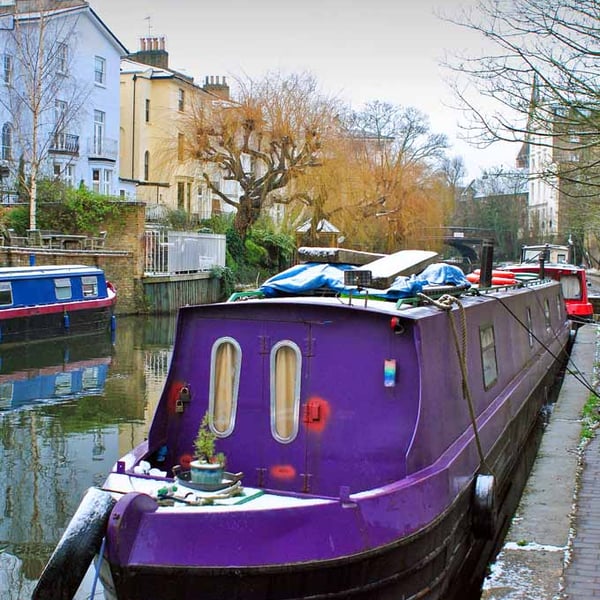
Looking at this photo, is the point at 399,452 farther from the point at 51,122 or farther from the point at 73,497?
the point at 51,122

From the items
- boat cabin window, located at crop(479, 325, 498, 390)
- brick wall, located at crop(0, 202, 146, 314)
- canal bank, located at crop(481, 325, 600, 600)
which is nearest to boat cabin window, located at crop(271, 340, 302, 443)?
canal bank, located at crop(481, 325, 600, 600)

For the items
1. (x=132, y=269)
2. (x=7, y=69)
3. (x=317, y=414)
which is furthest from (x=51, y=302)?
(x=317, y=414)

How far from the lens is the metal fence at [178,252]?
102ft

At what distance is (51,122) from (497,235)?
44.7 meters

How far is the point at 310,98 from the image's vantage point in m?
35.6

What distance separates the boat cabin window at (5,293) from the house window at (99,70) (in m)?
21.4

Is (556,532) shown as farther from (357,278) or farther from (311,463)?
(357,278)

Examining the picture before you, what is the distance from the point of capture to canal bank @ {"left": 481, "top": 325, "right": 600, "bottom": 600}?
17.4 feet

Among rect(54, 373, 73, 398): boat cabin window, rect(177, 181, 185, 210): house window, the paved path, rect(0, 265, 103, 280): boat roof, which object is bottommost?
rect(54, 373, 73, 398): boat cabin window

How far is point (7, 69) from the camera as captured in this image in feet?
110

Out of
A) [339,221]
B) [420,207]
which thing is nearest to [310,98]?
[339,221]

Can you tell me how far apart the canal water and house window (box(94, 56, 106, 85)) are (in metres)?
21.0

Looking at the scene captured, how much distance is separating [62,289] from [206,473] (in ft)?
60.3

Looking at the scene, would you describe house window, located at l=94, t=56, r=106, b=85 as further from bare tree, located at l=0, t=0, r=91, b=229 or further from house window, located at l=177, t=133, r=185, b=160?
house window, located at l=177, t=133, r=185, b=160
